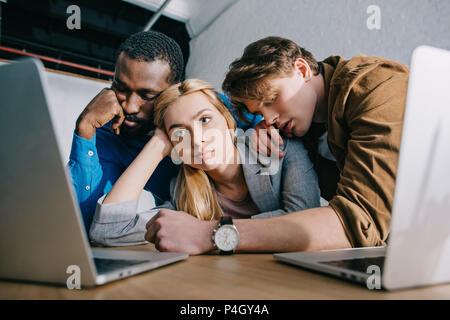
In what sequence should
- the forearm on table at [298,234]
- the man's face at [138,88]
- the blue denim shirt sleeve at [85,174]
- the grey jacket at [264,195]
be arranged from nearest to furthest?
1. the forearm on table at [298,234]
2. the grey jacket at [264,195]
3. the blue denim shirt sleeve at [85,174]
4. the man's face at [138,88]

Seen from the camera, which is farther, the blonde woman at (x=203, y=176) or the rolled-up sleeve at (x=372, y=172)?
the blonde woman at (x=203, y=176)

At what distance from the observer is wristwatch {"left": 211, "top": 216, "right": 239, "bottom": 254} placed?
62cm

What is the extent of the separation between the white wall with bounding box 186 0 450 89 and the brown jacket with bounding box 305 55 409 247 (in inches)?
30.5

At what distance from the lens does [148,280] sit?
Answer: 15.3 inches

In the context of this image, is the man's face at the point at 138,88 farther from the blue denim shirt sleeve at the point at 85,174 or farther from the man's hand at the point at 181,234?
the man's hand at the point at 181,234

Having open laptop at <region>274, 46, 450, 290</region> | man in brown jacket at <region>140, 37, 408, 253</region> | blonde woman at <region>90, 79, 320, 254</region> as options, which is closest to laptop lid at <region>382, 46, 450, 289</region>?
open laptop at <region>274, 46, 450, 290</region>

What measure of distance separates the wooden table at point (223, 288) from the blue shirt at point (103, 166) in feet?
2.94

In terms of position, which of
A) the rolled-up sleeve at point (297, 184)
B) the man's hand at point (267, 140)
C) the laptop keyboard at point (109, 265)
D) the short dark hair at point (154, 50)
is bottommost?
the laptop keyboard at point (109, 265)

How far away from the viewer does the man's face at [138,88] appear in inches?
55.8

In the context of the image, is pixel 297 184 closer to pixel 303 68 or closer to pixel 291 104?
pixel 291 104

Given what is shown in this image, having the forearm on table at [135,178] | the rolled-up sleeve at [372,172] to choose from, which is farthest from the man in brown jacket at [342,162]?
the forearm on table at [135,178]
